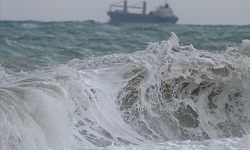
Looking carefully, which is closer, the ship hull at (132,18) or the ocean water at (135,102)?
the ocean water at (135,102)

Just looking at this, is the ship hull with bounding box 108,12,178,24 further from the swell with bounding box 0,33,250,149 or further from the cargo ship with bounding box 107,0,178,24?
the swell with bounding box 0,33,250,149

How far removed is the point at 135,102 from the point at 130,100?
78 millimetres

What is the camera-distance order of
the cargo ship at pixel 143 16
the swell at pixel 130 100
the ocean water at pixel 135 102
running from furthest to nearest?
the cargo ship at pixel 143 16, the swell at pixel 130 100, the ocean water at pixel 135 102

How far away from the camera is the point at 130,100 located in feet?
21.0

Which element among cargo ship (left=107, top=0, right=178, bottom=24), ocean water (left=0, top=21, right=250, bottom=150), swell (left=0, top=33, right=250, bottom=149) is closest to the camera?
ocean water (left=0, top=21, right=250, bottom=150)

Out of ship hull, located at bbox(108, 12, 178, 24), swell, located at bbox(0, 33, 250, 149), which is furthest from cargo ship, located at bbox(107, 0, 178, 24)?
swell, located at bbox(0, 33, 250, 149)

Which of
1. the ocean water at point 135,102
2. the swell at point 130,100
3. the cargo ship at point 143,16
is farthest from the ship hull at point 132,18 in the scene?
the swell at point 130,100

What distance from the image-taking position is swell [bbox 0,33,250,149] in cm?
488

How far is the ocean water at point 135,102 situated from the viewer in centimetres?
473

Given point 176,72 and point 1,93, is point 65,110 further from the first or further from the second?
point 176,72

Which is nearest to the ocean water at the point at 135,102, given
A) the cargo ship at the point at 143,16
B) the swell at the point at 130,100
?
the swell at the point at 130,100

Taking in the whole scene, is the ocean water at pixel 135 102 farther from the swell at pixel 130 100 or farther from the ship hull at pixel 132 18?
the ship hull at pixel 132 18

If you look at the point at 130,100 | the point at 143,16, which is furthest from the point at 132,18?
the point at 130,100

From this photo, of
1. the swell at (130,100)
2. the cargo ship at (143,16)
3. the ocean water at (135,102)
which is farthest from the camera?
the cargo ship at (143,16)
